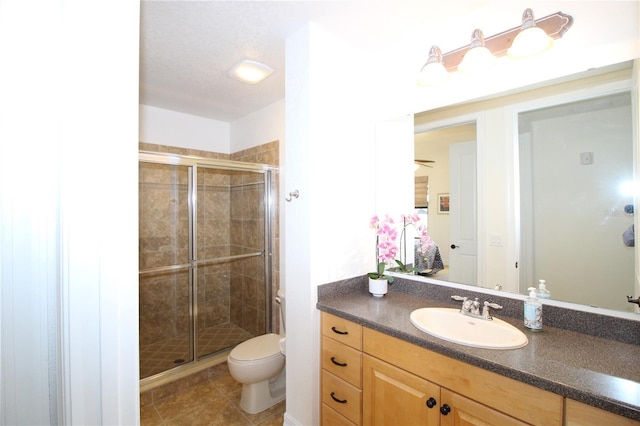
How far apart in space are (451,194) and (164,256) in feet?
8.81

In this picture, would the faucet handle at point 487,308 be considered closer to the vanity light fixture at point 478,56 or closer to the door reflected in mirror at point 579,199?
the door reflected in mirror at point 579,199

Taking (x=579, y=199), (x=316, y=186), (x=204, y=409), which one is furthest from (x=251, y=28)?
(x=204, y=409)

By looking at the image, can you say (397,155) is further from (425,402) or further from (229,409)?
(229,409)

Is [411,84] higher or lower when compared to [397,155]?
higher

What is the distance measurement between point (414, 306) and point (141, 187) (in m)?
2.58

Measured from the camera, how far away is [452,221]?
161 centimetres

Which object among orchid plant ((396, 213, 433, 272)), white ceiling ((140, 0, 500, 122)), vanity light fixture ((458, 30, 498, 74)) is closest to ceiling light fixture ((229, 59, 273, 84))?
white ceiling ((140, 0, 500, 122))

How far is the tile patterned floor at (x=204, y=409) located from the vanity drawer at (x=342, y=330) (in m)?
0.87

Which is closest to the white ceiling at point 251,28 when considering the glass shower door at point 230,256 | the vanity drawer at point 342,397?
the glass shower door at point 230,256

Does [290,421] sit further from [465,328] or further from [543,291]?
[543,291]

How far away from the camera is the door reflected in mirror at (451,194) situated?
5.02 feet

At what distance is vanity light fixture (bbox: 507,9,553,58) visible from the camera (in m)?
1.21

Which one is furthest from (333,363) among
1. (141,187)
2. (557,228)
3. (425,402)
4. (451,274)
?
(141,187)

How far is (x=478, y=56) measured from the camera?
138 centimetres
